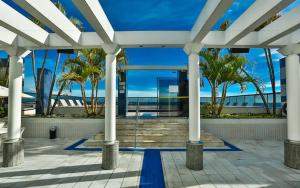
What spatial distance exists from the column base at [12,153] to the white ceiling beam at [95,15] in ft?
13.7

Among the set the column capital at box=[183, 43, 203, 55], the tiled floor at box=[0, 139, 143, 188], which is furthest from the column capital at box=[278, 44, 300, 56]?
the tiled floor at box=[0, 139, 143, 188]

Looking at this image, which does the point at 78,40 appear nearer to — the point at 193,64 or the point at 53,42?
the point at 53,42

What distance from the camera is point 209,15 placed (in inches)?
159

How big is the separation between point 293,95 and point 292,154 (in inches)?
69.0

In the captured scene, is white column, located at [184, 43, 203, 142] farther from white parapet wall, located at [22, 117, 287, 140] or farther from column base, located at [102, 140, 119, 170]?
white parapet wall, located at [22, 117, 287, 140]

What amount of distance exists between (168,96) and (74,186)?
27.2 feet

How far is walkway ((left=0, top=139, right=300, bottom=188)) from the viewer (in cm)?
469

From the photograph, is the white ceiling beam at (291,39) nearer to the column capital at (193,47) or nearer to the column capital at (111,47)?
the column capital at (193,47)

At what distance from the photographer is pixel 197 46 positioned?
588cm

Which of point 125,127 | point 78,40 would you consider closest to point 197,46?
point 78,40

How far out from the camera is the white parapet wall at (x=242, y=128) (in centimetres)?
1016

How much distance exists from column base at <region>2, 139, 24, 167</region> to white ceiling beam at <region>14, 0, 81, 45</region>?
139 inches

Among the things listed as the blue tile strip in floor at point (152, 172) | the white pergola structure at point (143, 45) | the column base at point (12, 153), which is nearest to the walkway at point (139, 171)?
the blue tile strip in floor at point (152, 172)

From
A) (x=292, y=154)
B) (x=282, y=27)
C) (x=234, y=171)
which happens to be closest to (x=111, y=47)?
(x=282, y=27)
